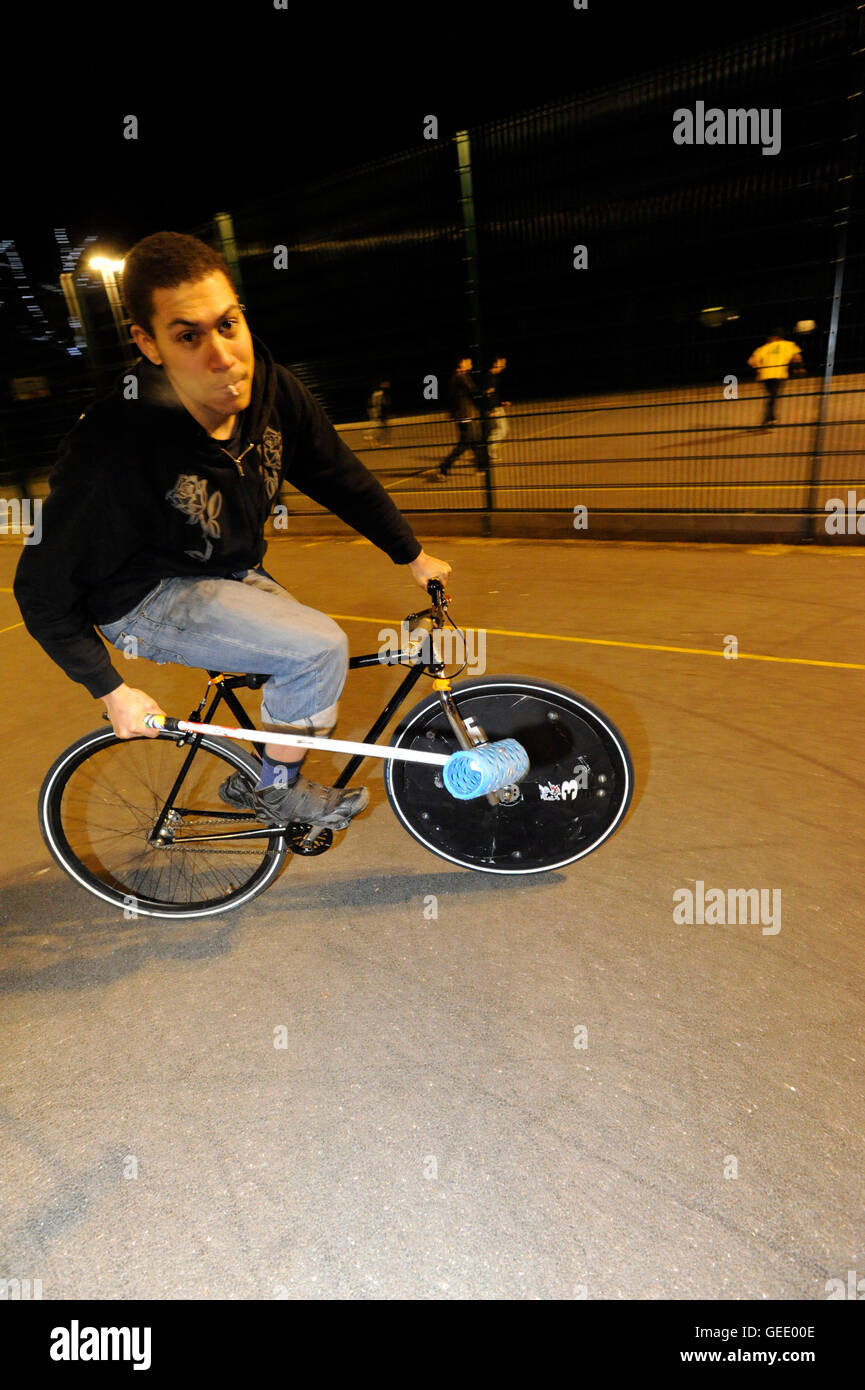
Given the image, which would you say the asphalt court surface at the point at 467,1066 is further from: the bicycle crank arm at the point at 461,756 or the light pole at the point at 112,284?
the light pole at the point at 112,284

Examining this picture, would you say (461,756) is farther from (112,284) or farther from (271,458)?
(112,284)

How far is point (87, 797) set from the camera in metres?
3.04

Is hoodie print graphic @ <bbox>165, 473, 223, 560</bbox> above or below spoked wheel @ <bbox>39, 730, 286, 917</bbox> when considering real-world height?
above

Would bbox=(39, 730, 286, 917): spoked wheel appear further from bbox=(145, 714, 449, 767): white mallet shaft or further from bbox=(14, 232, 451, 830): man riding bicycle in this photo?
bbox=(14, 232, 451, 830): man riding bicycle

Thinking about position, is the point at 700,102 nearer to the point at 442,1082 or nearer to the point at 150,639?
the point at 150,639

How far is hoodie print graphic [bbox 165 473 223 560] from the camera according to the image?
228 cm

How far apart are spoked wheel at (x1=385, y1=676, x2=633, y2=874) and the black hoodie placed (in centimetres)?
92

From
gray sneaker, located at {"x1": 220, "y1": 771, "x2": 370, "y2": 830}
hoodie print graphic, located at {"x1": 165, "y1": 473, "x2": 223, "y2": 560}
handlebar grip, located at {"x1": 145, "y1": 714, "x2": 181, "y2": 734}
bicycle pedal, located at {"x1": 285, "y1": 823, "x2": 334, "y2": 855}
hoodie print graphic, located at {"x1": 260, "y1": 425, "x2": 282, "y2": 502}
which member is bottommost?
bicycle pedal, located at {"x1": 285, "y1": 823, "x2": 334, "y2": 855}

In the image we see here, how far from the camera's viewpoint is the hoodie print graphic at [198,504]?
2283 mm

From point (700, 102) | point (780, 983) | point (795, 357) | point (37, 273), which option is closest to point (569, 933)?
point (780, 983)

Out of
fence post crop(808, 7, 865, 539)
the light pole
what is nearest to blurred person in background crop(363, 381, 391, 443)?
the light pole

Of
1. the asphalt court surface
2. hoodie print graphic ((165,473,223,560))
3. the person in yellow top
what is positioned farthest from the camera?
the person in yellow top

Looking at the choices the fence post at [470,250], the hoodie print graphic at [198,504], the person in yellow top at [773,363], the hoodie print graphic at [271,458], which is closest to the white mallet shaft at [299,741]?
the hoodie print graphic at [198,504]

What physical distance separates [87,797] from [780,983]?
2.56 m
